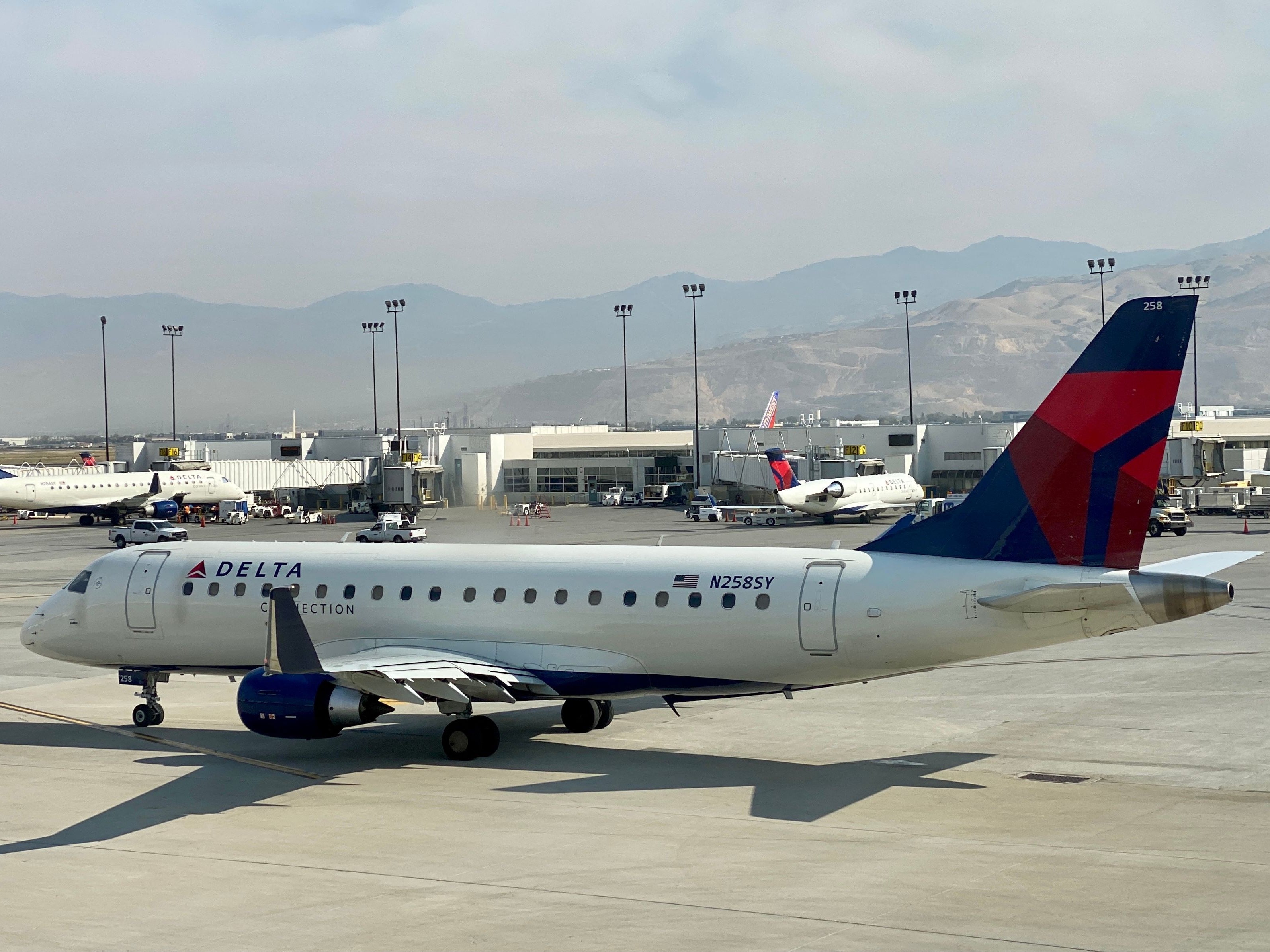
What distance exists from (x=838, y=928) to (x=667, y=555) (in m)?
11.9

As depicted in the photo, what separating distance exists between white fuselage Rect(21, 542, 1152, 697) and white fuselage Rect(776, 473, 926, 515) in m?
70.5

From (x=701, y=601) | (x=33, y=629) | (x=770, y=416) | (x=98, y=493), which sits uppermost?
(x=770, y=416)

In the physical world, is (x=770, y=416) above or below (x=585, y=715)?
above

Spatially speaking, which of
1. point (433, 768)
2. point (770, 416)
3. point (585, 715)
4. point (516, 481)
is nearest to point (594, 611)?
point (585, 715)

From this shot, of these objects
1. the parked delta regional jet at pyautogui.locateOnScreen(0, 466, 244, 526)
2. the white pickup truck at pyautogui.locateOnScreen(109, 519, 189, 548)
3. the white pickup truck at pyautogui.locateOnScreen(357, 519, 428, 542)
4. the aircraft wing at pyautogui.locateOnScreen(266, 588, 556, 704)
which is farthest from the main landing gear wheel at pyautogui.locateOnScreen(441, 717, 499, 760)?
the parked delta regional jet at pyautogui.locateOnScreen(0, 466, 244, 526)

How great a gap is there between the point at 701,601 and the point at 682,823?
17.2ft

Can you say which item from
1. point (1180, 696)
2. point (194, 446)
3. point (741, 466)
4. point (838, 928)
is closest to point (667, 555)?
point (838, 928)

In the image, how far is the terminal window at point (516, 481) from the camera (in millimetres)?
139875

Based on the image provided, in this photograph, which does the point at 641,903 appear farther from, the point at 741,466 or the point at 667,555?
the point at 741,466

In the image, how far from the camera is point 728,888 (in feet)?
60.3

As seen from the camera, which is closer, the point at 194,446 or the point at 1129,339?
the point at 1129,339

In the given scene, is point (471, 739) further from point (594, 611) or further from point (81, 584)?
point (81, 584)

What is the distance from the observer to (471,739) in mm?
27328

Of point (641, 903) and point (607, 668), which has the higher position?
point (607, 668)
